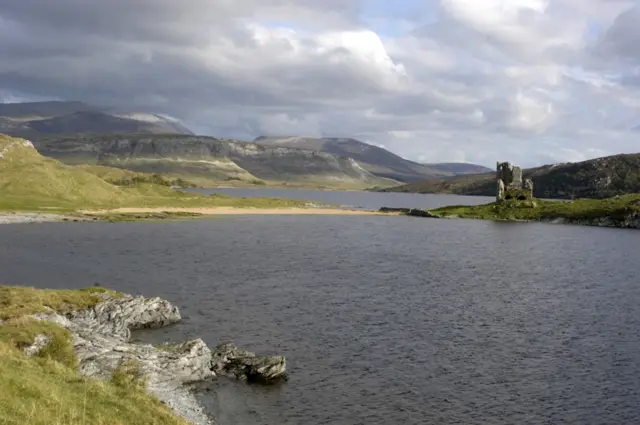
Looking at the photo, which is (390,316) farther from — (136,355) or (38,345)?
(38,345)

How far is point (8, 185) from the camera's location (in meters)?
197

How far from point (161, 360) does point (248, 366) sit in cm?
687

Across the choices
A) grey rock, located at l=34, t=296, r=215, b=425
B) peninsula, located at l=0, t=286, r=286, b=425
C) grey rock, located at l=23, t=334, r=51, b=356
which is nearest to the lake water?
grey rock, located at l=34, t=296, r=215, b=425

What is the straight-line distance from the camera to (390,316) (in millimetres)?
65750

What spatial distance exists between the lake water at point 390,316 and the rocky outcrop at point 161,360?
5.73ft

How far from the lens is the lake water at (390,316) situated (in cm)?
4178

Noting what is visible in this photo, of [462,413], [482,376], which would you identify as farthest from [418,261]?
[462,413]

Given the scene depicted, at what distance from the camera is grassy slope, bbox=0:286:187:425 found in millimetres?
23938

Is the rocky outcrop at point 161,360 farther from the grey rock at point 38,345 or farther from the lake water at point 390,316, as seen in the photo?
the lake water at point 390,316

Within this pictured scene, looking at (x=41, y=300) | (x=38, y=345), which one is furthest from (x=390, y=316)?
(x=38, y=345)

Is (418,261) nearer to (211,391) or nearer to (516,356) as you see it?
(516,356)

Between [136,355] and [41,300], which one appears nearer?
[136,355]

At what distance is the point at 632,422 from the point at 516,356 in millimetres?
13922

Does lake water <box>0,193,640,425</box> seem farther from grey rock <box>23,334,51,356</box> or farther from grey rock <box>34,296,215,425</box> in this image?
grey rock <box>23,334,51,356</box>
